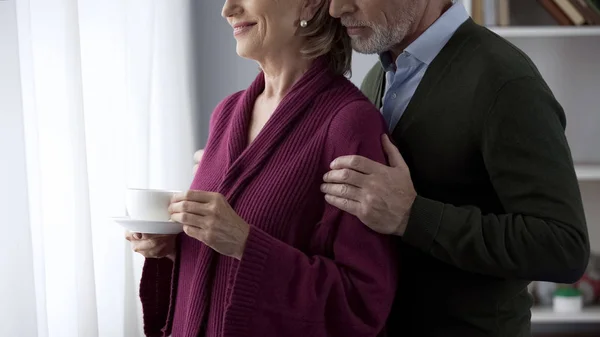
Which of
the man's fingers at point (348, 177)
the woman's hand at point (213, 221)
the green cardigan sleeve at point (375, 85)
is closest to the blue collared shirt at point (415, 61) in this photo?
the green cardigan sleeve at point (375, 85)

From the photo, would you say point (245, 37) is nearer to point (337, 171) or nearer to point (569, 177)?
point (337, 171)

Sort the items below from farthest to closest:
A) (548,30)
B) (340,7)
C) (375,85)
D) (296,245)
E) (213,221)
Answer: (548,30)
(375,85)
(340,7)
(296,245)
(213,221)

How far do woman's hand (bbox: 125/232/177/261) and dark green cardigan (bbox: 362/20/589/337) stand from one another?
16.8 inches

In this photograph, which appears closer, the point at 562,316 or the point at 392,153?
the point at 392,153

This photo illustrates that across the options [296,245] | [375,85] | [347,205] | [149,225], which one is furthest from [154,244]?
[375,85]

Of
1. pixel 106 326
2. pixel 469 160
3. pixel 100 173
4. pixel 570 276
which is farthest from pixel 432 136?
pixel 106 326

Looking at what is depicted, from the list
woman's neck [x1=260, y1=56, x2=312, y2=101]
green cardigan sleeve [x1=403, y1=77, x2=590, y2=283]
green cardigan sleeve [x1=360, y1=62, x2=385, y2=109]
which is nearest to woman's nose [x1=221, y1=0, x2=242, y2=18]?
woman's neck [x1=260, y1=56, x2=312, y2=101]

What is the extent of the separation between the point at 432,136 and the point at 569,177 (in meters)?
0.24

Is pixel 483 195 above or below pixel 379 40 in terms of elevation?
below

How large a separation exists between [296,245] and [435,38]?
0.47 meters

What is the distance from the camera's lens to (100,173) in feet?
6.41

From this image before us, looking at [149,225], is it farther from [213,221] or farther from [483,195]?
[483,195]

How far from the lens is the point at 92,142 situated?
1924 millimetres

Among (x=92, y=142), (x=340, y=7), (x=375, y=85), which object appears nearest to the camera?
(x=340, y=7)
